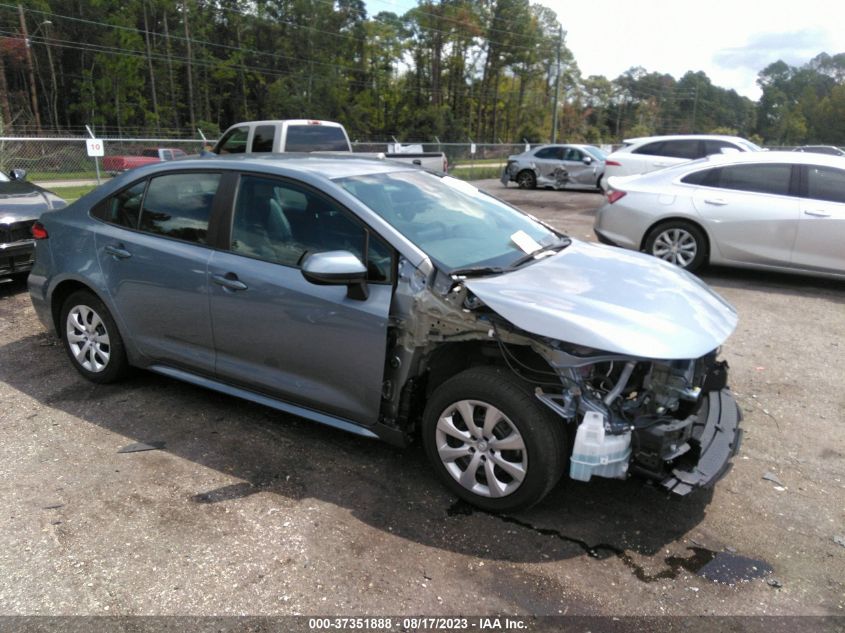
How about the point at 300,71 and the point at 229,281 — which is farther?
the point at 300,71

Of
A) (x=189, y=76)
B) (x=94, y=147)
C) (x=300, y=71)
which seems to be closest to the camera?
(x=94, y=147)

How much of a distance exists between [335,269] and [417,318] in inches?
18.6

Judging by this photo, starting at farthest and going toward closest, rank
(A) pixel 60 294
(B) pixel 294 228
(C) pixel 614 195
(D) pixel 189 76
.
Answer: (D) pixel 189 76, (C) pixel 614 195, (A) pixel 60 294, (B) pixel 294 228

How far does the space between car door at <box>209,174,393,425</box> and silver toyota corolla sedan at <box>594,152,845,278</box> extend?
5.60m

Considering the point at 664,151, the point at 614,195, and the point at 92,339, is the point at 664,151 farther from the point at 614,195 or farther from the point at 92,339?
the point at 92,339

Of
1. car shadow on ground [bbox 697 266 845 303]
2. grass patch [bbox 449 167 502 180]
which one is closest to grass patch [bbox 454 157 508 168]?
grass patch [bbox 449 167 502 180]

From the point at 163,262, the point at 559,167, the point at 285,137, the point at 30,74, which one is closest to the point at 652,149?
the point at 559,167

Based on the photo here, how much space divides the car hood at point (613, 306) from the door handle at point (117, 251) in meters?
2.44

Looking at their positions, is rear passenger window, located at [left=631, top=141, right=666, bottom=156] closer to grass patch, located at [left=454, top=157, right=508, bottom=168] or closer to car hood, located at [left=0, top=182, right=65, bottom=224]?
car hood, located at [left=0, top=182, right=65, bottom=224]

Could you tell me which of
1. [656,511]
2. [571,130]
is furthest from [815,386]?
[571,130]

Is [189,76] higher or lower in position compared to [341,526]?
higher

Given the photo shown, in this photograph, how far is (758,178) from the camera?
24.5 ft

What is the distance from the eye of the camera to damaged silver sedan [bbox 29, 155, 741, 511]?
287 cm

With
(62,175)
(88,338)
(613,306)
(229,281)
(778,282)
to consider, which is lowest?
(778,282)
